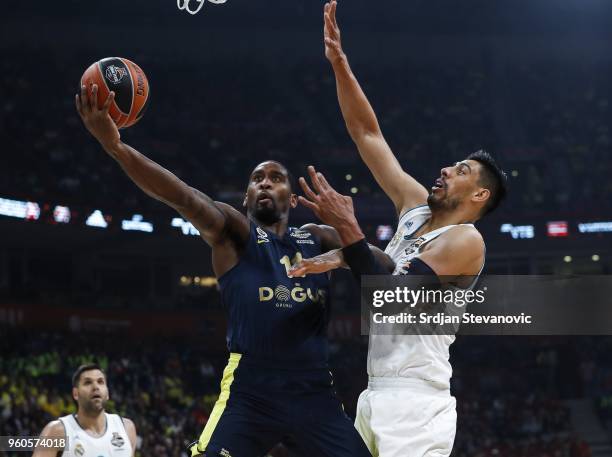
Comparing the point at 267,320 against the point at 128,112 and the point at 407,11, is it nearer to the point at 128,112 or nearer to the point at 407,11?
the point at 128,112

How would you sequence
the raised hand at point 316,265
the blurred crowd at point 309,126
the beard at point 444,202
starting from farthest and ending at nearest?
1. the blurred crowd at point 309,126
2. the beard at point 444,202
3. the raised hand at point 316,265

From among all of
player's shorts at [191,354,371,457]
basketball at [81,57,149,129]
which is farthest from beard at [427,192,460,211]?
basketball at [81,57,149,129]

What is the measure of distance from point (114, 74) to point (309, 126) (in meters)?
20.1

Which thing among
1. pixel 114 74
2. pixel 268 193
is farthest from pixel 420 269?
pixel 114 74

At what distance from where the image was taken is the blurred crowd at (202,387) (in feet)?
49.9

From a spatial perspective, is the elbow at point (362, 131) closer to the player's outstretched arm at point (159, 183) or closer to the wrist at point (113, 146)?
the player's outstretched arm at point (159, 183)

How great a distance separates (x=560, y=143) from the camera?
79.0ft

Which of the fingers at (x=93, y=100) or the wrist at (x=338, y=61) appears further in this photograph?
the wrist at (x=338, y=61)

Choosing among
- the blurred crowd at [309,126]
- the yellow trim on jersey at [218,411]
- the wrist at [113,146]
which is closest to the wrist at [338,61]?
the wrist at [113,146]

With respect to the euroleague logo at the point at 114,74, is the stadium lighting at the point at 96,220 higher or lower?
higher

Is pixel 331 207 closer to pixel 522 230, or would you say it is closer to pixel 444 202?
pixel 444 202

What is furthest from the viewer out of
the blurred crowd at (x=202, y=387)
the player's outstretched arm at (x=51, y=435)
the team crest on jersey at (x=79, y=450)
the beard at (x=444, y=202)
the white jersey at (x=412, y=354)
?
the blurred crowd at (x=202, y=387)

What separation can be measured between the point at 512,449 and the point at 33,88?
1437 centimetres

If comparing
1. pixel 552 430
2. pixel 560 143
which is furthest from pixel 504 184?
pixel 560 143
